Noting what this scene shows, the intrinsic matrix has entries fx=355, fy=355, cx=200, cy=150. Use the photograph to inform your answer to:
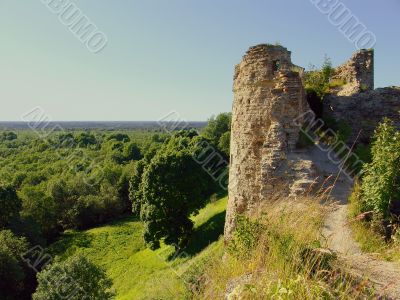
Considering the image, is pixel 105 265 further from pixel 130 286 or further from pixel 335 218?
pixel 335 218

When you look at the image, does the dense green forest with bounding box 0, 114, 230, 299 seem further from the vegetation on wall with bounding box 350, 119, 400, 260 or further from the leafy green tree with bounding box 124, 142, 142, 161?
the vegetation on wall with bounding box 350, 119, 400, 260

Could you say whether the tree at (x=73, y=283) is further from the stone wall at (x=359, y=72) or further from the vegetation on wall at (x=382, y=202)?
the stone wall at (x=359, y=72)

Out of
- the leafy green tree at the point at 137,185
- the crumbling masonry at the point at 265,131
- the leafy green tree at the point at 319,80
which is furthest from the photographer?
the leafy green tree at the point at 137,185

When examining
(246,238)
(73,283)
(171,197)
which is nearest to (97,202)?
(171,197)

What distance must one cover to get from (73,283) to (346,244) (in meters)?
14.1

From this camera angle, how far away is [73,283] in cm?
1727

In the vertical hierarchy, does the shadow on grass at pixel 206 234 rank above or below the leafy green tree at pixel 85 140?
below

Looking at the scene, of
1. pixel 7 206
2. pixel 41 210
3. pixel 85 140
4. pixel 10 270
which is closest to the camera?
pixel 10 270

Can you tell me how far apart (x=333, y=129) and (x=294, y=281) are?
31.6 feet

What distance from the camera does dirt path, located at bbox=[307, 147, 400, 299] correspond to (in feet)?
16.7

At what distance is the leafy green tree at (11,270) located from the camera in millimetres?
21984

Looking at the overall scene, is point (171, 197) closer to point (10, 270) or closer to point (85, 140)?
point (10, 270)

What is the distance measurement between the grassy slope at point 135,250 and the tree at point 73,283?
255cm

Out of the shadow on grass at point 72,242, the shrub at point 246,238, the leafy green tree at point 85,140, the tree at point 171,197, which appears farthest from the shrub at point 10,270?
the leafy green tree at point 85,140
